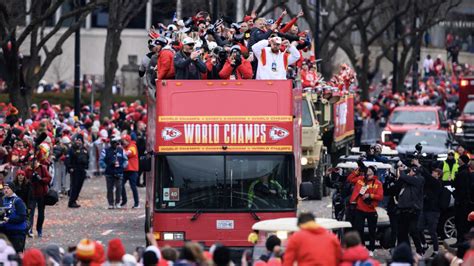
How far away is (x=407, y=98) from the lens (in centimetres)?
6700

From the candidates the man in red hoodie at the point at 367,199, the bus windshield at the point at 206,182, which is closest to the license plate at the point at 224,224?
the bus windshield at the point at 206,182

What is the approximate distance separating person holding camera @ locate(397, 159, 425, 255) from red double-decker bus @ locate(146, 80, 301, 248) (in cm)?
280

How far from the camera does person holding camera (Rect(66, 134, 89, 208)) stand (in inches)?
1334

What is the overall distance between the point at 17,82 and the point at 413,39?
30137 millimetres

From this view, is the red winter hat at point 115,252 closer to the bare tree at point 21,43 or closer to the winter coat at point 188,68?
the winter coat at point 188,68

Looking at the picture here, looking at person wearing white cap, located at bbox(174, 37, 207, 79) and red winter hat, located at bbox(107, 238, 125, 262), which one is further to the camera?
person wearing white cap, located at bbox(174, 37, 207, 79)

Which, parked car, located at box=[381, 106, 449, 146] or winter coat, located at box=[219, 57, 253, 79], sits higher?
winter coat, located at box=[219, 57, 253, 79]

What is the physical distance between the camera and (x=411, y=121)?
47750 mm

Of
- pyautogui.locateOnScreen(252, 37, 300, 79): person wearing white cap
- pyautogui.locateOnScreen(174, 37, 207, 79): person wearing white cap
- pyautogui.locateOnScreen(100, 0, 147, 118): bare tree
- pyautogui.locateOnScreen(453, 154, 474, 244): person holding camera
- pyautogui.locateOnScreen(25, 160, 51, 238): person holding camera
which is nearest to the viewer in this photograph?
pyautogui.locateOnScreen(174, 37, 207, 79): person wearing white cap

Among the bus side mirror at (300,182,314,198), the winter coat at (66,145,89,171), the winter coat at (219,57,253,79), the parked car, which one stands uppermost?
the winter coat at (219,57,253,79)

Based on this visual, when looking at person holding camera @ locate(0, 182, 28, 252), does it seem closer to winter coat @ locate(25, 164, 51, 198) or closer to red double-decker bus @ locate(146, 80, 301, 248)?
red double-decker bus @ locate(146, 80, 301, 248)

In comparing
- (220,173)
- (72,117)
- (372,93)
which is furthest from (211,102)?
(372,93)

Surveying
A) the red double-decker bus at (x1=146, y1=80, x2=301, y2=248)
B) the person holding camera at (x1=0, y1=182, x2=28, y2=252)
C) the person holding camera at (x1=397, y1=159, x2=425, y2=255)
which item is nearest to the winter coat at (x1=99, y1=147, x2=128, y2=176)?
the person holding camera at (x1=397, y1=159, x2=425, y2=255)

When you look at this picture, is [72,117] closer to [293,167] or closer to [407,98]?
[293,167]
